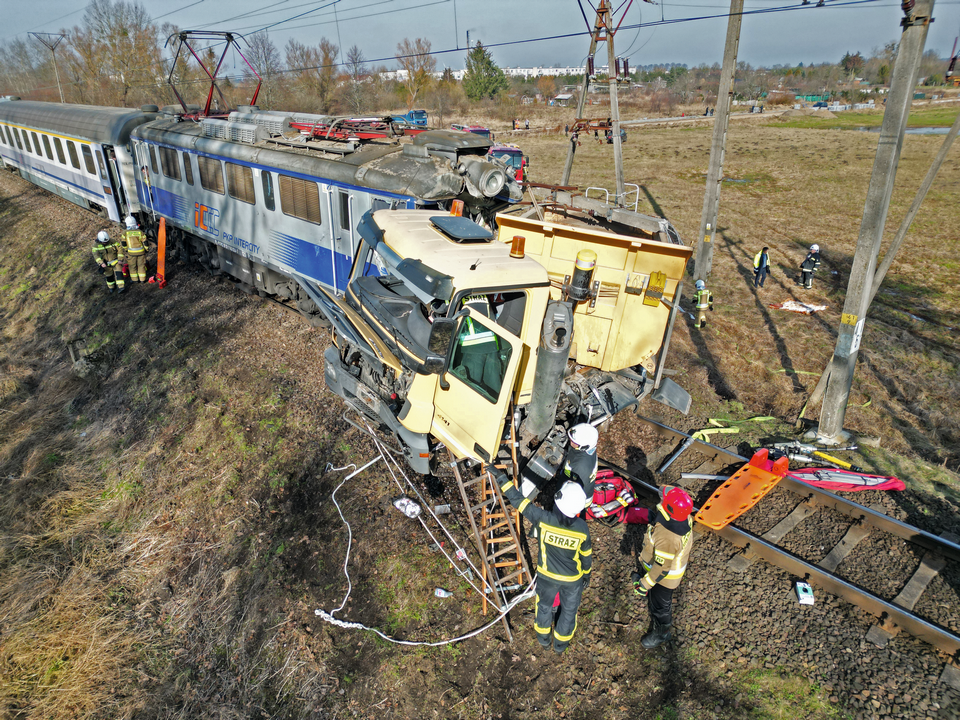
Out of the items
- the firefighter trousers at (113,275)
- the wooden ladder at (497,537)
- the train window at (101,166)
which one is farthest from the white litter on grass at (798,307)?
the train window at (101,166)

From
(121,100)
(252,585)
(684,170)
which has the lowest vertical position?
(252,585)

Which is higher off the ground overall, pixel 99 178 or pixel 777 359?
pixel 99 178

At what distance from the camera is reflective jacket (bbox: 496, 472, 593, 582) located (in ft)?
12.9

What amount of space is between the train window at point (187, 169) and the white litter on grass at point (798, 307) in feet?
41.6

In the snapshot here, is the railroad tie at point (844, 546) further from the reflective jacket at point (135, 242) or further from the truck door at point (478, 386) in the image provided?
the reflective jacket at point (135, 242)

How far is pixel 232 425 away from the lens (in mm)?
7105

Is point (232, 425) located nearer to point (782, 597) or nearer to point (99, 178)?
point (782, 597)

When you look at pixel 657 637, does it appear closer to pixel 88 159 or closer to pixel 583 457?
pixel 583 457

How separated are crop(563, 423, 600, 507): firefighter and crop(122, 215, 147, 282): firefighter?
10881 millimetres

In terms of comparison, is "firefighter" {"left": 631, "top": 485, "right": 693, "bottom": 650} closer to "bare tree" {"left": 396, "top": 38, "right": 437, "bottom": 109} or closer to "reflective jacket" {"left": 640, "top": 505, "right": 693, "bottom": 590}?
"reflective jacket" {"left": 640, "top": 505, "right": 693, "bottom": 590}

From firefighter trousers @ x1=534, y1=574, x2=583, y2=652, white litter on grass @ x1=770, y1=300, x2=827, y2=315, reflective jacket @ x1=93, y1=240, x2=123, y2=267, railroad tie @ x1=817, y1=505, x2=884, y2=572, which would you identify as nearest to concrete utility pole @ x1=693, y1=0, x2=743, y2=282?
white litter on grass @ x1=770, y1=300, x2=827, y2=315

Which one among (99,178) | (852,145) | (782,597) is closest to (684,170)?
(852,145)

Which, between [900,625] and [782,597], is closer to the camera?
[900,625]

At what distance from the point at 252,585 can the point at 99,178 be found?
48.3ft
